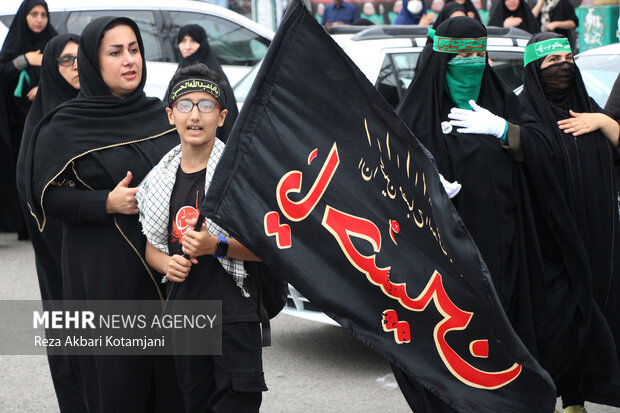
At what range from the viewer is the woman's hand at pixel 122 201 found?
3891 millimetres

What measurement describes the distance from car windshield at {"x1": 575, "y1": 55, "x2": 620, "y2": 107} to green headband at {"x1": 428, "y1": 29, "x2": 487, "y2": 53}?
244cm

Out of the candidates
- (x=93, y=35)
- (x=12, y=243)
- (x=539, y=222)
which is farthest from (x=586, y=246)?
(x=12, y=243)

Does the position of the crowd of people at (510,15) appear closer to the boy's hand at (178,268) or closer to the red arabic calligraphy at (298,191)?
the boy's hand at (178,268)

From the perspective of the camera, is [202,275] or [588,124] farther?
[588,124]

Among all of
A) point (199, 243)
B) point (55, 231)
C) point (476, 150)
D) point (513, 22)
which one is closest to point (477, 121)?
point (476, 150)

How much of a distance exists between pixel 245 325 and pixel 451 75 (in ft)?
4.98

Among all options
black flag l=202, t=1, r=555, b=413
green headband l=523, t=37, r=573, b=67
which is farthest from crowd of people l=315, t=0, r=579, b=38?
black flag l=202, t=1, r=555, b=413

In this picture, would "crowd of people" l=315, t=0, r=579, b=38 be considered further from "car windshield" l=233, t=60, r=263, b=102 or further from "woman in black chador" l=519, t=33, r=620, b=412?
"woman in black chador" l=519, t=33, r=620, b=412

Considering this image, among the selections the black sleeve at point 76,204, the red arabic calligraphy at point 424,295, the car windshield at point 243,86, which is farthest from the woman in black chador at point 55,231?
the car windshield at point 243,86

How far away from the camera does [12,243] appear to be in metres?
9.65

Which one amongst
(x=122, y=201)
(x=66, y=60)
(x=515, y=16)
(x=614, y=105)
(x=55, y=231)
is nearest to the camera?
(x=122, y=201)

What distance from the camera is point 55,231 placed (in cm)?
452

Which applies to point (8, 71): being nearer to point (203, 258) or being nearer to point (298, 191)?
point (203, 258)

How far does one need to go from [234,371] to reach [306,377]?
211cm
